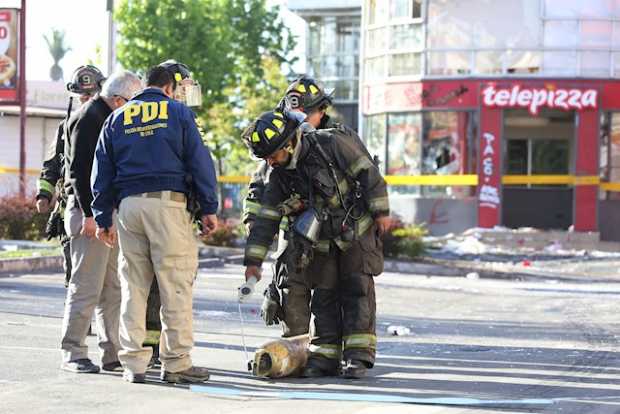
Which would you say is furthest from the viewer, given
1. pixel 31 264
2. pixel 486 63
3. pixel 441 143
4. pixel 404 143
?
pixel 404 143

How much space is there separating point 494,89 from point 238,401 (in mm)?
23486

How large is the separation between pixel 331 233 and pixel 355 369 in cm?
93

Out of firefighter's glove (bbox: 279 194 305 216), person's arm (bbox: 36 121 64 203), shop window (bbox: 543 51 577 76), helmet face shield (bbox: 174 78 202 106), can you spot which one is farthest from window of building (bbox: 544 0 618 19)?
firefighter's glove (bbox: 279 194 305 216)

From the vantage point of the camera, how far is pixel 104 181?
808 cm

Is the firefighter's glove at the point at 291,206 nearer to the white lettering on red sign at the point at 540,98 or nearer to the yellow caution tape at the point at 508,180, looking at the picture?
the white lettering on red sign at the point at 540,98

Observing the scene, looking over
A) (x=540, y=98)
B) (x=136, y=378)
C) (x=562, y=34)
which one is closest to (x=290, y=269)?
(x=136, y=378)

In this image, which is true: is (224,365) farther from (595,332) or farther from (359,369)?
(595,332)

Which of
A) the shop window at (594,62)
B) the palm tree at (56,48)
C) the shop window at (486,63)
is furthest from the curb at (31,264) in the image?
the palm tree at (56,48)

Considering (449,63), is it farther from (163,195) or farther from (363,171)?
(163,195)

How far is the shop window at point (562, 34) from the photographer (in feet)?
98.9

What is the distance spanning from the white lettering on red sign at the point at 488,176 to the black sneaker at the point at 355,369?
72.6 ft

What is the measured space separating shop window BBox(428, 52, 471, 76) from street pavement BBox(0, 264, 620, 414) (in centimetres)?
1455

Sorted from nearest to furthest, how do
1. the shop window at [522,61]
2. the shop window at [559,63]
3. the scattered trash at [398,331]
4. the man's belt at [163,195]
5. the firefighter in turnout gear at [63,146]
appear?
the man's belt at [163,195]
the firefighter in turnout gear at [63,146]
the scattered trash at [398,331]
the shop window at [559,63]
the shop window at [522,61]

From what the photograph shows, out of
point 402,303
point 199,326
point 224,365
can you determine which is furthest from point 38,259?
point 224,365
